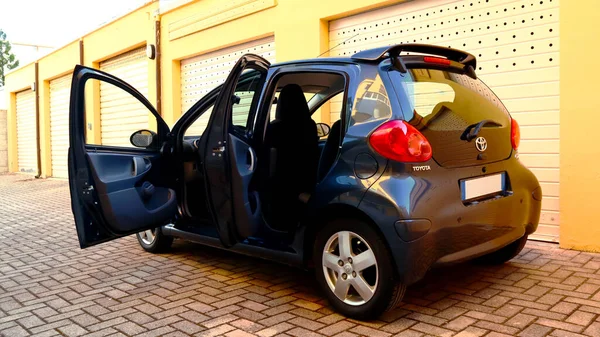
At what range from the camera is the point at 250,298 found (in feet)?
12.4

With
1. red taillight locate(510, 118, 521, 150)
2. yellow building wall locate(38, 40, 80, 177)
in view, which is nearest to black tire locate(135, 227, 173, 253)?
red taillight locate(510, 118, 521, 150)

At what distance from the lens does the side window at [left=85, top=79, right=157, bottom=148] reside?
1248 centimetres

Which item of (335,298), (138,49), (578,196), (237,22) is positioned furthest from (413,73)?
(138,49)

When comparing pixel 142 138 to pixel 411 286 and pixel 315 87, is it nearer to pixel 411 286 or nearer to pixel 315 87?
pixel 315 87

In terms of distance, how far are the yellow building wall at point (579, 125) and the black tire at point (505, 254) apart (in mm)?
1032

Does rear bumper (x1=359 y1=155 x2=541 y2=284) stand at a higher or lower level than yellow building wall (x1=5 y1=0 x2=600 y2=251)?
lower

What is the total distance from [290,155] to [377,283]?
1356 mm

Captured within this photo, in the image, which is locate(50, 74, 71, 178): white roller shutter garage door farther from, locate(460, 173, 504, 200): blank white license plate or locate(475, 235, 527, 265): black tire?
locate(460, 173, 504, 200): blank white license plate

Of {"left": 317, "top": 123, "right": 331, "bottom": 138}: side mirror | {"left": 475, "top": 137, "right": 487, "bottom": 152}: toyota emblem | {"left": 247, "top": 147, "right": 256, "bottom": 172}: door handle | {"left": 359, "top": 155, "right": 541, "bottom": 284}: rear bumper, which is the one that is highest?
{"left": 317, "top": 123, "right": 331, "bottom": 138}: side mirror

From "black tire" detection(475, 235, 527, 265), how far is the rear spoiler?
1503 mm

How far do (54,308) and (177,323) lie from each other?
1.07m

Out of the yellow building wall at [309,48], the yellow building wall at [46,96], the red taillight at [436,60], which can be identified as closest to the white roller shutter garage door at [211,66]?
the yellow building wall at [309,48]

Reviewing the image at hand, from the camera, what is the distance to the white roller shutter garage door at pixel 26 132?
19328 mm

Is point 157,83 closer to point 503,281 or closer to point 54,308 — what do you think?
point 54,308
